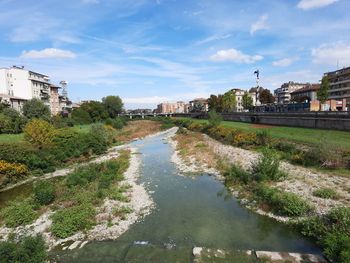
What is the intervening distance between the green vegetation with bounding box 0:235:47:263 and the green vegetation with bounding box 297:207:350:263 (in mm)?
12386

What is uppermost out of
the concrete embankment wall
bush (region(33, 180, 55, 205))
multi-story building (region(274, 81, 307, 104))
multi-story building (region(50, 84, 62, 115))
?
multi-story building (region(274, 81, 307, 104))

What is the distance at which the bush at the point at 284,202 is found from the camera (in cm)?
1628

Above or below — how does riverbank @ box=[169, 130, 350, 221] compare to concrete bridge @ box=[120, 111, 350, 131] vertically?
below

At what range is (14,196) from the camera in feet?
74.5

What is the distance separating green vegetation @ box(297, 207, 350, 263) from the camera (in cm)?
1151

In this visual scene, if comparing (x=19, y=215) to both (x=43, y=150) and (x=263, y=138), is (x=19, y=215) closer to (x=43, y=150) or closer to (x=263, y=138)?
(x=43, y=150)

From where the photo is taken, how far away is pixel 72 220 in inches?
633

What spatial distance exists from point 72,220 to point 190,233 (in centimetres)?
699

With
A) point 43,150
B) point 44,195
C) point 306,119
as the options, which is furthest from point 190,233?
point 306,119

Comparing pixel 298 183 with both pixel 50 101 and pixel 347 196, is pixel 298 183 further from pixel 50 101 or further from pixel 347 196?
pixel 50 101

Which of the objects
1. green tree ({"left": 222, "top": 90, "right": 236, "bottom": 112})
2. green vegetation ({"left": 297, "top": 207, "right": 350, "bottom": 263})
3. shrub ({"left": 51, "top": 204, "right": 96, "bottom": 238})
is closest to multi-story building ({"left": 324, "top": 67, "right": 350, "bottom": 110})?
green tree ({"left": 222, "top": 90, "right": 236, "bottom": 112})

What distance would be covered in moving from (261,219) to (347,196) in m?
5.95

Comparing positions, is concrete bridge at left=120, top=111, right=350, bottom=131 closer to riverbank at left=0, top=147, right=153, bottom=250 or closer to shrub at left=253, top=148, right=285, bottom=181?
shrub at left=253, top=148, right=285, bottom=181

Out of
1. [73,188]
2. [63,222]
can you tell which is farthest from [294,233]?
[73,188]
